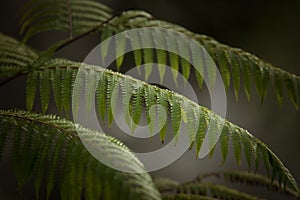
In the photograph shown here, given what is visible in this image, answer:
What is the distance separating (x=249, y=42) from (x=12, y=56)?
4.84 feet

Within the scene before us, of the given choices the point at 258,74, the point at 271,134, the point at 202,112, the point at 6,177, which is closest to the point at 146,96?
the point at 202,112

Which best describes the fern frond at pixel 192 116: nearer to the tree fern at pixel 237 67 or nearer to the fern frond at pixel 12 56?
the tree fern at pixel 237 67

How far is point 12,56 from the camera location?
1.16 metres

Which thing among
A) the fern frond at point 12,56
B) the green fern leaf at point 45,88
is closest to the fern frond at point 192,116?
the green fern leaf at point 45,88

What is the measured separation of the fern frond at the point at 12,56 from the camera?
1.11 meters

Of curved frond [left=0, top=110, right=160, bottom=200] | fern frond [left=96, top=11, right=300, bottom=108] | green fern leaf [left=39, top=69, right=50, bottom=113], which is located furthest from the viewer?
fern frond [left=96, top=11, right=300, bottom=108]

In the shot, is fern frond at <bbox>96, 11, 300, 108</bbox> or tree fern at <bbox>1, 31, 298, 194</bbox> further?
fern frond at <bbox>96, 11, 300, 108</bbox>

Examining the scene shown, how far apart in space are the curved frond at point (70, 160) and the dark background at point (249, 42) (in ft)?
4.83

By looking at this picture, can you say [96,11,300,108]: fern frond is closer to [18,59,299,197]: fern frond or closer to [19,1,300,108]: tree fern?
[19,1,300,108]: tree fern

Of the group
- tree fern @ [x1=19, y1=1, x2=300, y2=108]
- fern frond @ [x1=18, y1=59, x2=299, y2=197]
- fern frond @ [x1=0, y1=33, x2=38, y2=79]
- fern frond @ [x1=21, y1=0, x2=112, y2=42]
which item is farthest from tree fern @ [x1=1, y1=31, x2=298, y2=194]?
fern frond @ [x1=21, y1=0, x2=112, y2=42]

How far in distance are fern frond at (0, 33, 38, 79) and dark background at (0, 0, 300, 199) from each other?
3.25 ft

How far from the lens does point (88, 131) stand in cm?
71

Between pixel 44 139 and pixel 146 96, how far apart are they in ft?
0.60

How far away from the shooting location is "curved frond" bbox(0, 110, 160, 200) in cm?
57
